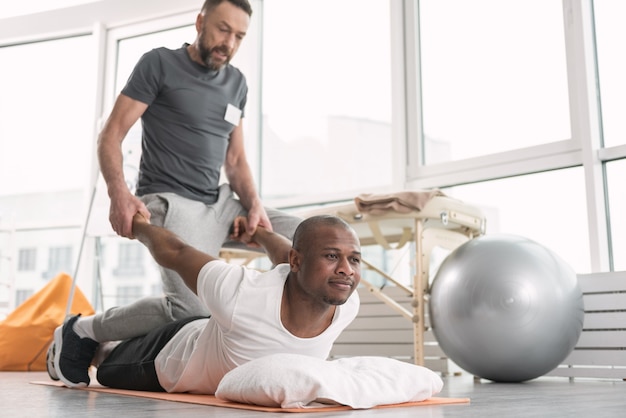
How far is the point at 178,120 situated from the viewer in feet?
7.50

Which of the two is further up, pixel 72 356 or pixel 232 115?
pixel 232 115

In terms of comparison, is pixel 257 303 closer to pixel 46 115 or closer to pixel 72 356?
pixel 72 356

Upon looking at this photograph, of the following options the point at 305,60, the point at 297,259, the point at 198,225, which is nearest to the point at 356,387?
the point at 297,259

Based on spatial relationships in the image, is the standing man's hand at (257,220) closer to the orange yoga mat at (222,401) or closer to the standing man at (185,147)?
the standing man at (185,147)

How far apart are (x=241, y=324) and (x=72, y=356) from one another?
79cm

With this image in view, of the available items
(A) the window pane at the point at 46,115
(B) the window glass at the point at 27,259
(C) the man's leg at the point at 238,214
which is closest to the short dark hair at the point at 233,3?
(C) the man's leg at the point at 238,214

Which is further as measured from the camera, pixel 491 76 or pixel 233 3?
pixel 491 76

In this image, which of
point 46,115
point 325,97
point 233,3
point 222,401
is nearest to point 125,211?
point 222,401

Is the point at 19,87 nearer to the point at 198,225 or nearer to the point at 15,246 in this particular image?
the point at 15,246

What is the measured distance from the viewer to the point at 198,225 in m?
2.19

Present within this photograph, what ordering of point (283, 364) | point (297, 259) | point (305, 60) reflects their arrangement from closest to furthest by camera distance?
point (283, 364), point (297, 259), point (305, 60)

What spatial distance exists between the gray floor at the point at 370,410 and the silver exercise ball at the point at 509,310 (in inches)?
12.5

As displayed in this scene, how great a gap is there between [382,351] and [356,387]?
220cm

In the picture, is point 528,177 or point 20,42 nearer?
point 528,177
